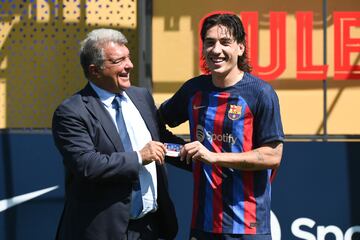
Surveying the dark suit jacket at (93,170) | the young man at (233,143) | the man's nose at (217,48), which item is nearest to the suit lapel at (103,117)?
the dark suit jacket at (93,170)

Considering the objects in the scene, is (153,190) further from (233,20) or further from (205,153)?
(233,20)

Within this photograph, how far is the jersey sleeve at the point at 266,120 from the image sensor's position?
3.01 metres

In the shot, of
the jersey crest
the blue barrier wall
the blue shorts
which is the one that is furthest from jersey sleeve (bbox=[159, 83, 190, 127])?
the blue barrier wall

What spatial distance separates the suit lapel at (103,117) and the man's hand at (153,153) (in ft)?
0.46

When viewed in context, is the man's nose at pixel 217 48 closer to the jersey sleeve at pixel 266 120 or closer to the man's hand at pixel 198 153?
the jersey sleeve at pixel 266 120

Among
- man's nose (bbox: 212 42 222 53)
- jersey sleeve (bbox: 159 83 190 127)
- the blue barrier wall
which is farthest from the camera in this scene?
the blue barrier wall

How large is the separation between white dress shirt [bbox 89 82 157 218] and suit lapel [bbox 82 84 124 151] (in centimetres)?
4

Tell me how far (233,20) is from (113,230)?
110 cm

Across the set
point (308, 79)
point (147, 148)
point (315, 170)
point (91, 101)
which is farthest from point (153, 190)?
point (308, 79)

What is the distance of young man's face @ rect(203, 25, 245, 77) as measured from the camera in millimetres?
3039

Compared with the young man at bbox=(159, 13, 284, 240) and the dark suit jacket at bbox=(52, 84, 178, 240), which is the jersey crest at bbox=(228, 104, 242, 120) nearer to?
the young man at bbox=(159, 13, 284, 240)

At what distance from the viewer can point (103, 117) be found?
10.1ft

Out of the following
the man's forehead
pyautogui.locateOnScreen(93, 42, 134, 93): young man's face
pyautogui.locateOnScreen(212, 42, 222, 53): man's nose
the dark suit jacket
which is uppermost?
the man's forehead

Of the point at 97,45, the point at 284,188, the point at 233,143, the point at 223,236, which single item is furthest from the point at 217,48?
A: the point at 284,188
